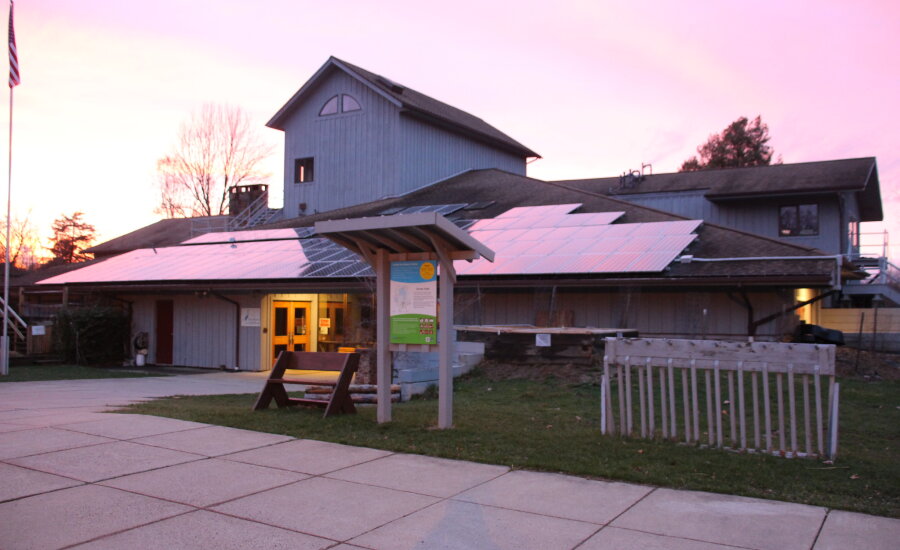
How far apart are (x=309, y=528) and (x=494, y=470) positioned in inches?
91.2

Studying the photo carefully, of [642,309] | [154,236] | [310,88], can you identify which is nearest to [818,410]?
[642,309]

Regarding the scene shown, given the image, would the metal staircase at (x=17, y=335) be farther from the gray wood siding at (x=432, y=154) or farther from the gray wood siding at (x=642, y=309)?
the gray wood siding at (x=642, y=309)

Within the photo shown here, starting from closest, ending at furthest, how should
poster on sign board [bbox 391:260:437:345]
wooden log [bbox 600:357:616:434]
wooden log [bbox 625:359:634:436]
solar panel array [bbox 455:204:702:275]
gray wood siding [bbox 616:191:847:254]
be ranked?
wooden log [bbox 625:359:634:436], wooden log [bbox 600:357:616:434], poster on sign board [bbox 391:260:437:345], solar panel array [bbox 455:204:702:275], gray wood siding [bbox 616:191:847:254]

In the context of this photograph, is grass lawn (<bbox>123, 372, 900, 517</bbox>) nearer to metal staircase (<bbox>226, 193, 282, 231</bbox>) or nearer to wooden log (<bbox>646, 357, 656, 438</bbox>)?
wooden log (<bbox>646, 357, 656, 438</bbox>)

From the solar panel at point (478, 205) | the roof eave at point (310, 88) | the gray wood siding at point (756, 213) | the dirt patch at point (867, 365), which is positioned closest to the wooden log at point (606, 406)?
the dirt patch at point (867, 365)

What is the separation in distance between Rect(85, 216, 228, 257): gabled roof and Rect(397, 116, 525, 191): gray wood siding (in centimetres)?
1440

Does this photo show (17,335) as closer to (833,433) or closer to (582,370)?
(582,370)

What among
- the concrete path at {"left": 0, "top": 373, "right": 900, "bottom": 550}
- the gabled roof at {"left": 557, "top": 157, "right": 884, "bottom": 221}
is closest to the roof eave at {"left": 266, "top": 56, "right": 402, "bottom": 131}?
the gabled roof at {"left": 557, "top": 157, "right": 884, "bottom": 221}

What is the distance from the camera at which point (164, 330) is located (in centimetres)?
2572

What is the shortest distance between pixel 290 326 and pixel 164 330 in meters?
4.98

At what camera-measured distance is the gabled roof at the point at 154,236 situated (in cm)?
4219

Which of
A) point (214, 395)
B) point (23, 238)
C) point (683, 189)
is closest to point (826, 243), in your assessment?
point (683, 189)

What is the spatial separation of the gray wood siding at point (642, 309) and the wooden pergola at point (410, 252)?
9282mm

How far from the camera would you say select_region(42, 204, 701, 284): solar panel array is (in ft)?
61.6
